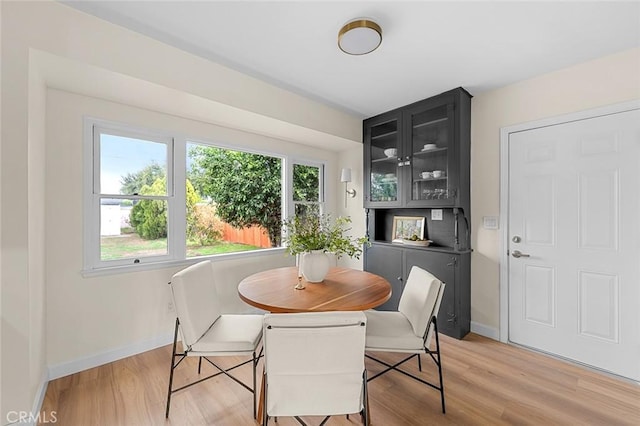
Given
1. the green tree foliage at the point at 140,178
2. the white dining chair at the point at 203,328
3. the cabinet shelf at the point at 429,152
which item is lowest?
the white dining chair at the point at 203,328

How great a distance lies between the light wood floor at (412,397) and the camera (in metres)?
1.73

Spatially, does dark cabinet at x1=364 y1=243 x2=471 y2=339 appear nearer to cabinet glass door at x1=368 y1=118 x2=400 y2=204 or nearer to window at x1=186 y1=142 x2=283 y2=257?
cabinet glass door at x1=368 y1=118 x2=400 y2=204

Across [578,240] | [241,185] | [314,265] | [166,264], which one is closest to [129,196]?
[166,264]

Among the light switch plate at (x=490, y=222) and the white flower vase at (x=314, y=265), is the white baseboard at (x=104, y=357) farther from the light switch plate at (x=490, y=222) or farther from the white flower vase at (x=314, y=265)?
the light switch plate at (x=490, y=222)

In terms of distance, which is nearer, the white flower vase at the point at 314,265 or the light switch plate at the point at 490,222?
the white flower vase at the point at 314,265

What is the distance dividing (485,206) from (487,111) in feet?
3.23

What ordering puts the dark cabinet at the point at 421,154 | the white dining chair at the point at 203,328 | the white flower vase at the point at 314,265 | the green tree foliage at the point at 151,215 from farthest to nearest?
the dark cabinet at the point at 421,154 < the green tree foliage at the point at 151,215 < the white flower vase at the point at 314,265 < the white dining chair at the point at 203,328

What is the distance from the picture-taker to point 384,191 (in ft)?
11.7

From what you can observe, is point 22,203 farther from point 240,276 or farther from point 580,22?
point 580,22

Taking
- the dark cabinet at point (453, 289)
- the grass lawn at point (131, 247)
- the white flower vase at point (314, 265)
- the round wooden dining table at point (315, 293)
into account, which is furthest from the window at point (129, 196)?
the dark cabinet at point (453, 289)

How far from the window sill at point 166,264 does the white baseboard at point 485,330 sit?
86.4 inches

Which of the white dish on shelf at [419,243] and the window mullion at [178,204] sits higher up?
the window mullion at [178,204]

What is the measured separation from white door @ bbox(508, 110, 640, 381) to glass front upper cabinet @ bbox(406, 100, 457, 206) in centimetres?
57

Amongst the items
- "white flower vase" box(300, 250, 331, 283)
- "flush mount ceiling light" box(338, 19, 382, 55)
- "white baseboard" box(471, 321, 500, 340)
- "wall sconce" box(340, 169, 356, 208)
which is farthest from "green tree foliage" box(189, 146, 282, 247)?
"white baseboard" box(471, 321, 500, 340)
